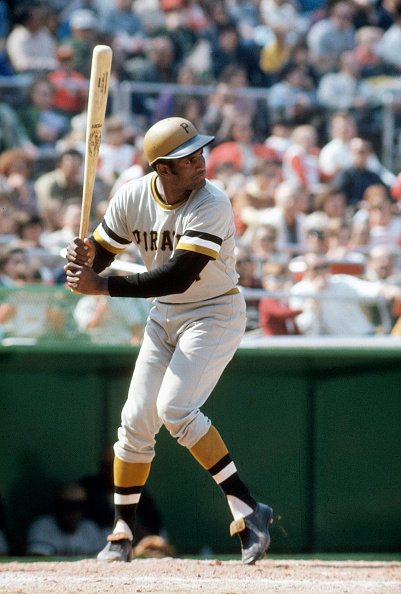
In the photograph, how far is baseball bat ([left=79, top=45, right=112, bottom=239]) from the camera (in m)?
4.77

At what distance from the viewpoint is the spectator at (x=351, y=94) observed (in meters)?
12.3

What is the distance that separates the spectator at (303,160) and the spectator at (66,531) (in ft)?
17.9

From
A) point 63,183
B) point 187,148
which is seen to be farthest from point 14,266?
point 187,148

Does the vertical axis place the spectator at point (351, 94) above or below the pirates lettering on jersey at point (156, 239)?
above

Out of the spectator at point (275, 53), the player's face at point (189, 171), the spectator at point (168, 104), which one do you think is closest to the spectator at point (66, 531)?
the player's face at point (189, 171)

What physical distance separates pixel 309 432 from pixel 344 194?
5112mm

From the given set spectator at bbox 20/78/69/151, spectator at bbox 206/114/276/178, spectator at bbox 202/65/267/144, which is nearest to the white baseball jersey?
spectator at bbox 206/114/276/178

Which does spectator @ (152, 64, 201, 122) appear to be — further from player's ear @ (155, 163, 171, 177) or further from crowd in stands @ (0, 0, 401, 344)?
player's ear @ (155, 163, 171, 177)

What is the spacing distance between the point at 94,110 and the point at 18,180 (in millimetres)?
4916

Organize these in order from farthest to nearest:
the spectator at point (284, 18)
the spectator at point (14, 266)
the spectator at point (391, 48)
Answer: the spectator at point (391, 48)
the spectator at point (284, 18)
the spectator at point (14, 266)

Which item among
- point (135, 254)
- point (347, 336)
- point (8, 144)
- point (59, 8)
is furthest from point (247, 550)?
point (59, 8)

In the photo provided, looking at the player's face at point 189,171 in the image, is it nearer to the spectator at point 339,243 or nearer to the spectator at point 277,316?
the spectator at point 277,316

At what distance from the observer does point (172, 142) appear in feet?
15.0

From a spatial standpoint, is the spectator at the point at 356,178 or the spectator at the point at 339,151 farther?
the spectator at the point at 339,151
